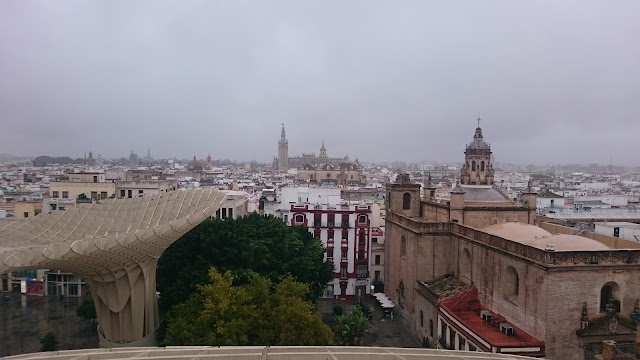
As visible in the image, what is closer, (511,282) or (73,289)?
(511,282)

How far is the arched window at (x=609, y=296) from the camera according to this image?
2459 centimetres

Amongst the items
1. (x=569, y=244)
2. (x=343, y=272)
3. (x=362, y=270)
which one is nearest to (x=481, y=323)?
Answer: (x=569, y=244)

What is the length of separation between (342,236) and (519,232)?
17072 mm

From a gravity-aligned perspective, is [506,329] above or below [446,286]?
below

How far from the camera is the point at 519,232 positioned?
3045 centimetres

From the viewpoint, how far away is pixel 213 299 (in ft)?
76.9

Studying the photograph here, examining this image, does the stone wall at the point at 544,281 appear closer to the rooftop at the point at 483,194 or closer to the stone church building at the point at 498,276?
the stone church building at the point at 498,276

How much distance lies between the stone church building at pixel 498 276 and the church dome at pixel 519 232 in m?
0.07

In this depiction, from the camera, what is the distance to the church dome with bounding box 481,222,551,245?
29.2m

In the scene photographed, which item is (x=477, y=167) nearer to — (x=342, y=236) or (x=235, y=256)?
(x=342, y=236)

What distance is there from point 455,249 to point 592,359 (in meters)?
11.9

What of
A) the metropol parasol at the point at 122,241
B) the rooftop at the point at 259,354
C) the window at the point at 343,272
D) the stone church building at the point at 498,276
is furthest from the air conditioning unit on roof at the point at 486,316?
the window at the point at 343,272

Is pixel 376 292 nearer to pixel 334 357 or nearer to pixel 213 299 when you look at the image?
pixel 213 299

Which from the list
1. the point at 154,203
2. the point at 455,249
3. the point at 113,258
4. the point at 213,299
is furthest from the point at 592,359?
the point at 154,203
